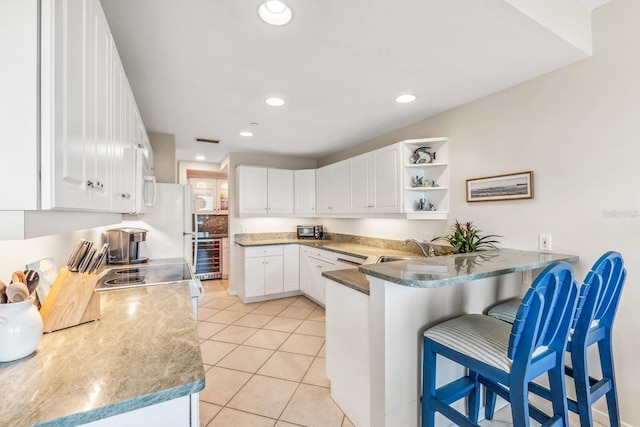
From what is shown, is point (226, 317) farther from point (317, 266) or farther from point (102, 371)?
point (102, 371)

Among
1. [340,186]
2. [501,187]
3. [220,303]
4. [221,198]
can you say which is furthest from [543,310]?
[221,198]

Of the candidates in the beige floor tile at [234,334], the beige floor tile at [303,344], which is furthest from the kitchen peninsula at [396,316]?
the beige floor tile at [234,334]

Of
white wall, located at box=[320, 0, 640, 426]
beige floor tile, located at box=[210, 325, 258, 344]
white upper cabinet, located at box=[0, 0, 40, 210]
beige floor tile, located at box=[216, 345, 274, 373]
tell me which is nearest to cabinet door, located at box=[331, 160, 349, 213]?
white wall, located at box=[320, 0, 640, 426]

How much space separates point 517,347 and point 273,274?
3496 millimetres

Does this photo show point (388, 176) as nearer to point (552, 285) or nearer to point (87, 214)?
point (552, 285)

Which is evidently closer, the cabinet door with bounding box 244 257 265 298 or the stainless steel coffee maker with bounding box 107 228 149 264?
the stainless steel coffee maker with bounding box 107 228 149 264

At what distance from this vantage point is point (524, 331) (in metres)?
1.14

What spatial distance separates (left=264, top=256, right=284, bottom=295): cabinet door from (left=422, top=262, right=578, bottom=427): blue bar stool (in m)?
3.00

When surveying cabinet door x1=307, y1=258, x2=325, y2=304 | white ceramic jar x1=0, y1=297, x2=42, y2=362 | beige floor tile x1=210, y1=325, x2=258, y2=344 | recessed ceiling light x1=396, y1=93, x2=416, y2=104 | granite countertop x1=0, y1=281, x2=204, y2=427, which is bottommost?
beige floor tile x1=210, y1=325, x2=258, y2=344

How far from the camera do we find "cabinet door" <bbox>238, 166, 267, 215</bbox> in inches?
169

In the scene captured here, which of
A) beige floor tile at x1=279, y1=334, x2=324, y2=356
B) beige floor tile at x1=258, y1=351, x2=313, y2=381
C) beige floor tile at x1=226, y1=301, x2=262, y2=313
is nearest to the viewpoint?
beige floor tile at x1=258, y1=351, x2=313, y2=381

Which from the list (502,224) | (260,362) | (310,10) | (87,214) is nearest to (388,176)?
(502,224)

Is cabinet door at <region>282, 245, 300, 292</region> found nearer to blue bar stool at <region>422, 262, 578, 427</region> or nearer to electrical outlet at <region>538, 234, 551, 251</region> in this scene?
blue bar stool at <region>422, 262, 578, 427</region>

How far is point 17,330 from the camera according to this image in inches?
34.0
